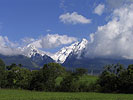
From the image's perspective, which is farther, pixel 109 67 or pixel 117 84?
pixel 109 67

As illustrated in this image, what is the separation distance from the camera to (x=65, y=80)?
89.8 m

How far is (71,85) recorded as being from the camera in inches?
3450

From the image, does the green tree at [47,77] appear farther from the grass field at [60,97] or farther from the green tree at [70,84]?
the grass field at [60,97]

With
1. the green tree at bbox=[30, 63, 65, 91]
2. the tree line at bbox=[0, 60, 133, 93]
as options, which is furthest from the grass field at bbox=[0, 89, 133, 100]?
the green tree at bbox=[30, 63, 65, 91]

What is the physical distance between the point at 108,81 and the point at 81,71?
12.4 metres

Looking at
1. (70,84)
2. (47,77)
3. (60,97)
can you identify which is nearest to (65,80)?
(70,84)

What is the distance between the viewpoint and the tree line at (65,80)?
85.4 m

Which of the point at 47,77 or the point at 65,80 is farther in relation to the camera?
the point at 47,77

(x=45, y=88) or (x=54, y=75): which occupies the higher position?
(x=54, y=75)

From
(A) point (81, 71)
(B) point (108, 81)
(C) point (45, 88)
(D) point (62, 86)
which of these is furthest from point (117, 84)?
(C) point (45, 88)

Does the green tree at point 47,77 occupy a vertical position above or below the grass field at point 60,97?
above

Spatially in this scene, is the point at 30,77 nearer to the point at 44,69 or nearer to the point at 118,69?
the point at 44,69

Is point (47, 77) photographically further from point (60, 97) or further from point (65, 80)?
point (60, 97)

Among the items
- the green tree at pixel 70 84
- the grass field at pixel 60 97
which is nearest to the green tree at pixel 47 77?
the green tree at pixel 70 84
